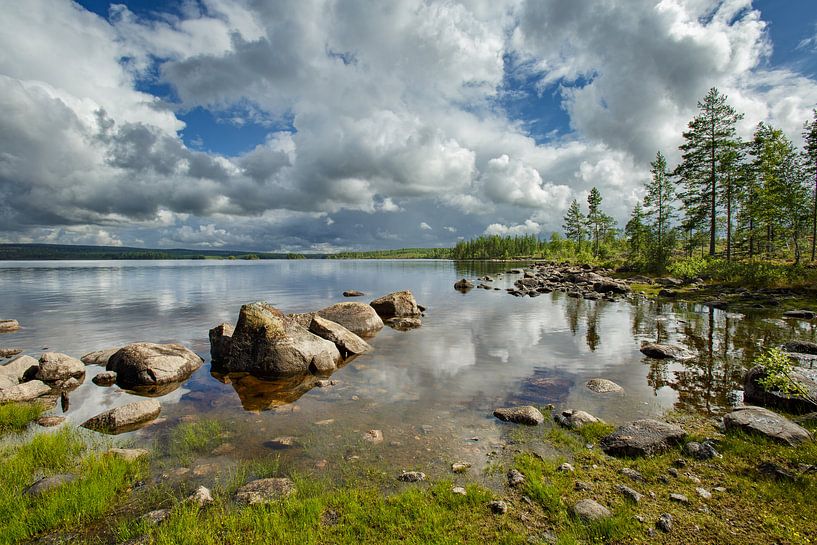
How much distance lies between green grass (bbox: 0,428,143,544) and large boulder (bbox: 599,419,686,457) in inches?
448

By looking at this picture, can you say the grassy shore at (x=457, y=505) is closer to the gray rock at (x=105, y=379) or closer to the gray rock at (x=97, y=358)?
the gray rock at (x=105, y=379)

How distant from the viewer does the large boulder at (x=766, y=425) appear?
8414mm

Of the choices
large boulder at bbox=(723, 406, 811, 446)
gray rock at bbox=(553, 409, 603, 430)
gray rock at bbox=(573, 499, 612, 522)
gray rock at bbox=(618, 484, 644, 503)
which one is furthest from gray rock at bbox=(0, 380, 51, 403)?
large boulder at bbox=(723, 406, 811, 446)

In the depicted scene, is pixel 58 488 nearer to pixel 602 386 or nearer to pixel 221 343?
pixel 221 343

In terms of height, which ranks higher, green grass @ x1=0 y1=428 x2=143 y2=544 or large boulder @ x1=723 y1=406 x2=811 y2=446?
large boulder @ x1=723 y1=406 x2=811 y2=446

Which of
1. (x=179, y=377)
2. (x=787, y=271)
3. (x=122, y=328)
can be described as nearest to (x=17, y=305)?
(x=122, y=328)

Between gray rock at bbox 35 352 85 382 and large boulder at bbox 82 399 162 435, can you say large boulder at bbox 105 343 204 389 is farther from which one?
large boulder at bbox 82 399 162 435

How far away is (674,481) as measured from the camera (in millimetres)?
7453

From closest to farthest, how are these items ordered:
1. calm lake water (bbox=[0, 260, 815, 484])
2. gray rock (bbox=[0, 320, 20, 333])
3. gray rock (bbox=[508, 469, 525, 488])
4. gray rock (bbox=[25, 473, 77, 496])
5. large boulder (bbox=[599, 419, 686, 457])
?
gray rock (bbox=[25, 473, 77, 496]), gray rock (bbox=[508, 469, 525, 488]), large boulder (bbox=[599, 419, 686, 457]), calm lake water (bbox=[0, 260, 815, 484]), gray rock (bbox=[0, 320, 20, 333])

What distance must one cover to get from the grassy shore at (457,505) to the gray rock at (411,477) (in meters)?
0.23

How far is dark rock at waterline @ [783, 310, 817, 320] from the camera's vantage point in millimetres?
25862

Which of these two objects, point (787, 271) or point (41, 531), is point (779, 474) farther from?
point (787, 271)

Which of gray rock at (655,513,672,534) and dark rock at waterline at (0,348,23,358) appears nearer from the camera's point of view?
gray rock at (655,513,672,534)

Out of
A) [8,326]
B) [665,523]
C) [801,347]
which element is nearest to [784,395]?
[665,523]
